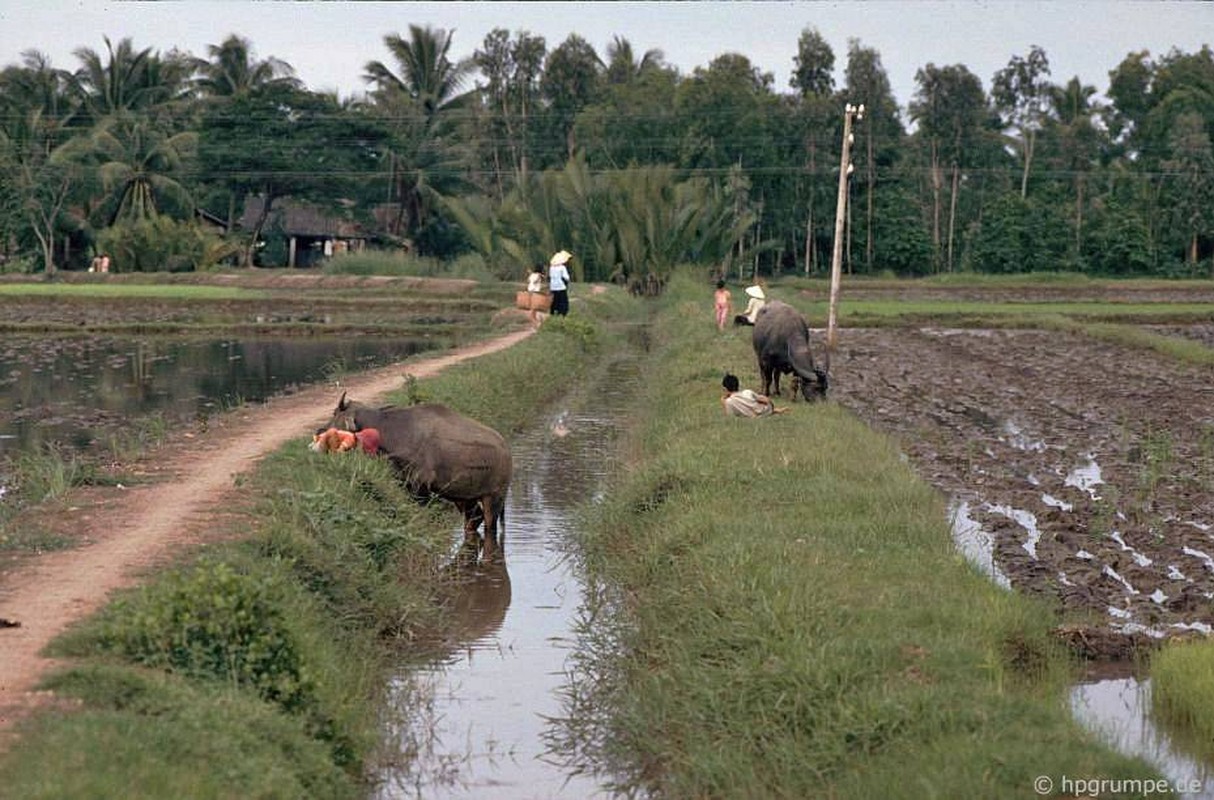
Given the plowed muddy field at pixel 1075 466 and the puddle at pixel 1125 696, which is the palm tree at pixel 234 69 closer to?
the plowed muddy field at pixel 1075 466

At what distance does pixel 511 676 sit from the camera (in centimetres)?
724

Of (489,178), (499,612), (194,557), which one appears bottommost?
(499,612)

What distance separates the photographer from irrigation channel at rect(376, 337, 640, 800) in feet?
19.3

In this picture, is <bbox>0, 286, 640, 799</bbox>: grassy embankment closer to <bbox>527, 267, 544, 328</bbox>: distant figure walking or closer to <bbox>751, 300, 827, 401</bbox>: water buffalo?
<bbox>751, 300, 827, 401</bbox>: water buffalo

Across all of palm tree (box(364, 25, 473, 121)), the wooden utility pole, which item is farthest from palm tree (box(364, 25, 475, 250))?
the wooden utility pole

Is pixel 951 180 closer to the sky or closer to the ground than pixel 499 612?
closer to the sky

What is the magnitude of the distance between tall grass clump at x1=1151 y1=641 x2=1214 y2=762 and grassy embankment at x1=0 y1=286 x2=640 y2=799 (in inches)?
126

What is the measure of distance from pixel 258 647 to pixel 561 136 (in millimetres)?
49538

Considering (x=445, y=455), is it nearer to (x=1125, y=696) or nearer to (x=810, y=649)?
(x=810, y=649)

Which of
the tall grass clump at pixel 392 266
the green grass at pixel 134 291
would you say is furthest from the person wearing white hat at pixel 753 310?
the tall grass clump at pixel 392 266

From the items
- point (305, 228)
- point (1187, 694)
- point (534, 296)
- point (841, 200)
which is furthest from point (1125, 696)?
point (305, 228)

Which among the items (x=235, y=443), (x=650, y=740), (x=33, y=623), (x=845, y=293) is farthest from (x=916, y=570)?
(x=845, y=293)

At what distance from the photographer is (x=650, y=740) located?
5961 millimetres

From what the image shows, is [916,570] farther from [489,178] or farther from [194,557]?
[489,178]
